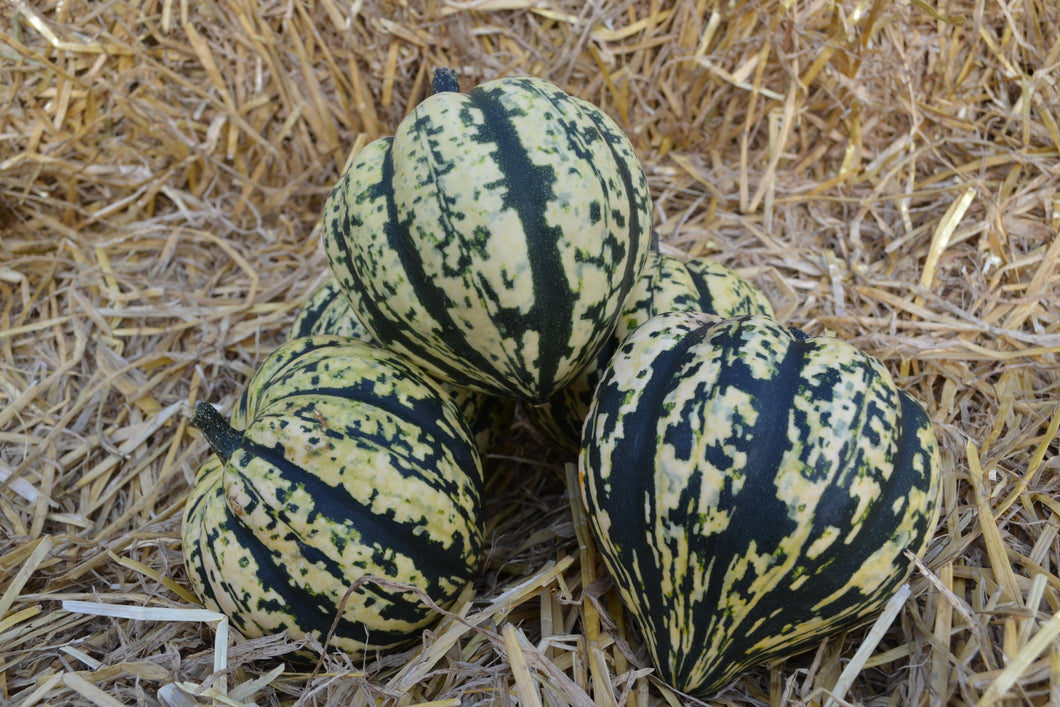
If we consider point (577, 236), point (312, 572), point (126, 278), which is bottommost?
point (126, 278)

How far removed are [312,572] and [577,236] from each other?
926 millimetres

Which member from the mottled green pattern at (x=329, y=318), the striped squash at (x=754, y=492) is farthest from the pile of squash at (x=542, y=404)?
the mottled green pattern at (x=329, y=318)

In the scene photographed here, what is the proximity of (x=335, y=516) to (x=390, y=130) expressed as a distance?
2.26m

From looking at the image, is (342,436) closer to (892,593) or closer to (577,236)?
(577,236)

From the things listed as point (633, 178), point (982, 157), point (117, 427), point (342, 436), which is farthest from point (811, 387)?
point (117, 427)

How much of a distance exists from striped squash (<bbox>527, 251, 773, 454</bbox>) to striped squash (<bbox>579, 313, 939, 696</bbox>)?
14.6 inches

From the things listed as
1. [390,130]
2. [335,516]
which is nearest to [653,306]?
[335,516]

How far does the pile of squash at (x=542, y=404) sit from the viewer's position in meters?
1.54

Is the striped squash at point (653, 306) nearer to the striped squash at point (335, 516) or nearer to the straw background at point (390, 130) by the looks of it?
the straw background at point (390, 130)

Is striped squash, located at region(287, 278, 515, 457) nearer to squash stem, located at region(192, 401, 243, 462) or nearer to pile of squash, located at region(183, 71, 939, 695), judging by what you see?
pile of squash, located at region(183, 71, 939, 695)

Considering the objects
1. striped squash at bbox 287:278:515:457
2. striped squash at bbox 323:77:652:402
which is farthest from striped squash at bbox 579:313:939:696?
striped squash at bbox 287:278:515:457

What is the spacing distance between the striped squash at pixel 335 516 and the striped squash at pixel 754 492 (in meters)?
0.38

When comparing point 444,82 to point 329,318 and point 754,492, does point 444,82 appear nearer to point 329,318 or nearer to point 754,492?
point 329,318

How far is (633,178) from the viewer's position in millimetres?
1921
